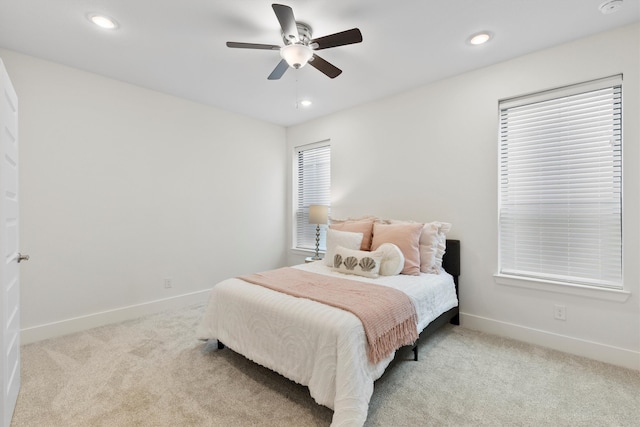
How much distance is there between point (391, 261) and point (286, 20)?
202cm

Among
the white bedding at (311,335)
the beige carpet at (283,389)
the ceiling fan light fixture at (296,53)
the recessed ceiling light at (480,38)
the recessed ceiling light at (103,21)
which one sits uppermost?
the recessed ceiling light at (480,38)

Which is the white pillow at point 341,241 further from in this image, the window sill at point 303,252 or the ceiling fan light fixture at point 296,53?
the ceiling fan light fixture at point 296,53

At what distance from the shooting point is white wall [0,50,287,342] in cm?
267

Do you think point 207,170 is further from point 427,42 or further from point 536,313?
point 536,313

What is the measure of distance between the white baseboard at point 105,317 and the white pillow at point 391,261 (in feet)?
8.07

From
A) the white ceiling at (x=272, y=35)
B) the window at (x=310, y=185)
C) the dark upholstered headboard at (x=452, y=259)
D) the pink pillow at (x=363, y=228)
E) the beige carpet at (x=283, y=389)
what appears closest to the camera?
the beige carpet at (x=283, y=389)

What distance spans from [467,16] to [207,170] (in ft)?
10.5

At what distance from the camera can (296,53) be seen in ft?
6.82

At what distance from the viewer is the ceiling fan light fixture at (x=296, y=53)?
2.05 meters

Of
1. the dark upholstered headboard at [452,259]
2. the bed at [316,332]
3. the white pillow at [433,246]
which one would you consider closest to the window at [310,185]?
the white pillow at [433,246]

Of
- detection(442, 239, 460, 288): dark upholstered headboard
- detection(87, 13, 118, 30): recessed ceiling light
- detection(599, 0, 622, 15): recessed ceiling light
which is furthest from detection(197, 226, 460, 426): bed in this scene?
detection(599, 0, 622, 15): recessed ceiling light

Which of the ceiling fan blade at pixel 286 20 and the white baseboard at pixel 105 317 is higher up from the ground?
the ceiling fan blade at pixel 286 20

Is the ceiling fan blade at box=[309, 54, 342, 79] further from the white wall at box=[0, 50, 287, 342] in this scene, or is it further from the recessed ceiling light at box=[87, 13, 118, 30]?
the white wall at box=[0, 50, 287, 342]

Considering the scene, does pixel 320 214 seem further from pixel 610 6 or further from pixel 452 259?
pixel 610 6
